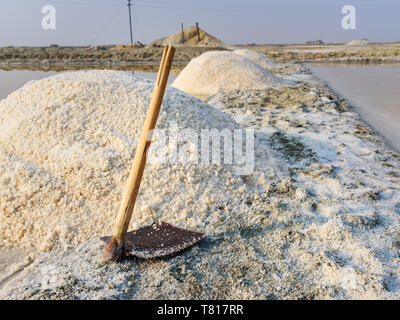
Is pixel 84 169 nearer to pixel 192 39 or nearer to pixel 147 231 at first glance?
pixel 147 231

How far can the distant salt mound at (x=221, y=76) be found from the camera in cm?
739

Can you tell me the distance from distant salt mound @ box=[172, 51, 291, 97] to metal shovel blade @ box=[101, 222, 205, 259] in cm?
531

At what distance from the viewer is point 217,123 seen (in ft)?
10.3

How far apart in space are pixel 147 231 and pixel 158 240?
0.11 metres

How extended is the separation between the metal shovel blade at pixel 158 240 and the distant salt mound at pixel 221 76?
5.31 meters

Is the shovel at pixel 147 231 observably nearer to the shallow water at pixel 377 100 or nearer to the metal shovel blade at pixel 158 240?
the metal shovel blade at pixel 158 240

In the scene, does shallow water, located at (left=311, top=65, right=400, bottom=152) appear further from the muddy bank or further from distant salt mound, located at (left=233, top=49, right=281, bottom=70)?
distant salt mound, located at (left=233, top=49, right=281, bottom=70)

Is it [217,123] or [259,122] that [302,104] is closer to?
[259,122]

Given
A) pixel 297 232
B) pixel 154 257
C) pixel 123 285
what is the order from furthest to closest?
pixel 297 232 < pixel 154 257 < pixel 123 285

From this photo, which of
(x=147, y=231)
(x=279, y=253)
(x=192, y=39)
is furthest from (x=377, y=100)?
(x=192, y=39)
